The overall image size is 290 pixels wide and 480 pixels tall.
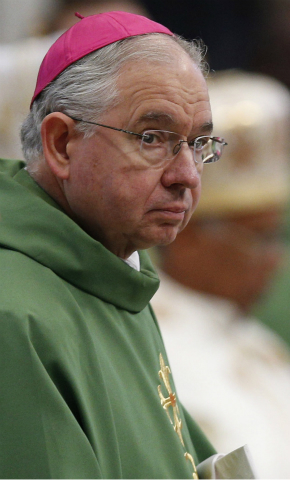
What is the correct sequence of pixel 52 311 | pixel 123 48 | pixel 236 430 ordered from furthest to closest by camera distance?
pixel 236 430, pixel 123 48, pixel 52 311

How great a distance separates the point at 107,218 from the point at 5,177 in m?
0.31

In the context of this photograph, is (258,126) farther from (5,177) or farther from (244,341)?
(5,177)

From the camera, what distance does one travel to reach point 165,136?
2277mm

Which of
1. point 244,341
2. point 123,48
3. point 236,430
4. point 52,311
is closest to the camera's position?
point 52,311

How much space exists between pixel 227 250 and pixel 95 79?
17.5ft

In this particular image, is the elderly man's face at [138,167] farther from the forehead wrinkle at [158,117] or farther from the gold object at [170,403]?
the gold object at [170,403]

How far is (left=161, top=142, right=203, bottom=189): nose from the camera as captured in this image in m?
2.27

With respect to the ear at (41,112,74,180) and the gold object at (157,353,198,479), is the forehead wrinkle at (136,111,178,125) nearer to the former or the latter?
the ear at (41,112,74,180)

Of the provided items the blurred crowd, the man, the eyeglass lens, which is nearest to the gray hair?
the man

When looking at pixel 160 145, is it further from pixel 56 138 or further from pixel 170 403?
pixel 170 403

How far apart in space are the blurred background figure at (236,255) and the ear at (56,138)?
3.82m

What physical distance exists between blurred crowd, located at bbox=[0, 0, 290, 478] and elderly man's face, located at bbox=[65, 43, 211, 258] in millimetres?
3098

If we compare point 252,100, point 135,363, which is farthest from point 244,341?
point 135,363

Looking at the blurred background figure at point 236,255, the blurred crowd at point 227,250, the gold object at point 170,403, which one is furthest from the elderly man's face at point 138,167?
the blurred background figure at point 236,255
